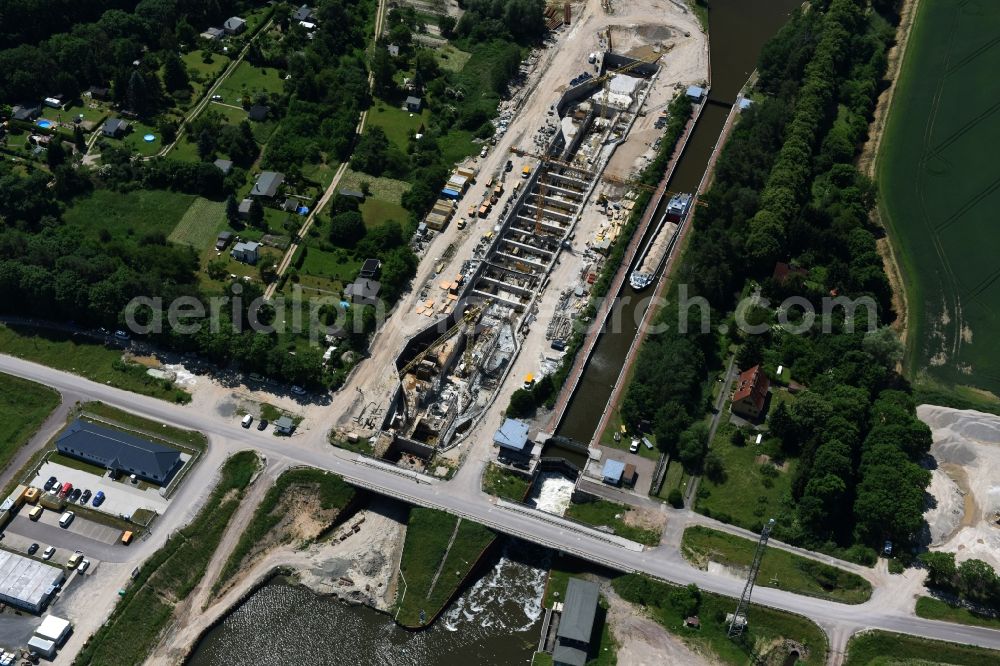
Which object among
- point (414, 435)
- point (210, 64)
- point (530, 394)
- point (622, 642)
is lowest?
point (622, 642)

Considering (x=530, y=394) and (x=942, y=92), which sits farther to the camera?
(x=942, y=92)

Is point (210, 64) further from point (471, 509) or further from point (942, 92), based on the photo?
point (942, 92)

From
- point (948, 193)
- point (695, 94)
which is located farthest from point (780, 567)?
point (695, 94)

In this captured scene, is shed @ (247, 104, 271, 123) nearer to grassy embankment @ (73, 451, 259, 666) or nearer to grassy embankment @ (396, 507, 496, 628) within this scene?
grassy embankment @ (73, 451, 259, 666)

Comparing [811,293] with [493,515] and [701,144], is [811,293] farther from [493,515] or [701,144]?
[493,515]

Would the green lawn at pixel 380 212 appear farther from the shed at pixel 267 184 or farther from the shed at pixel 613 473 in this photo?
the shed at pixel 613 473

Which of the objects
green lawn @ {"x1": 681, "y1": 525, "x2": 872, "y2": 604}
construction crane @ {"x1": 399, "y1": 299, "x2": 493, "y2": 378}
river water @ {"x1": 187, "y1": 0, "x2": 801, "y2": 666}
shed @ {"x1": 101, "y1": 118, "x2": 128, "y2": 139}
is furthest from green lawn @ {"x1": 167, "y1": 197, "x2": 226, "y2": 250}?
green lawn @ {"x1": 681, "y1": 525, "x2": 872, "y2": 604}

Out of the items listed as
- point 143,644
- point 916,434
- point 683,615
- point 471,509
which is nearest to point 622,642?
point 683,615
